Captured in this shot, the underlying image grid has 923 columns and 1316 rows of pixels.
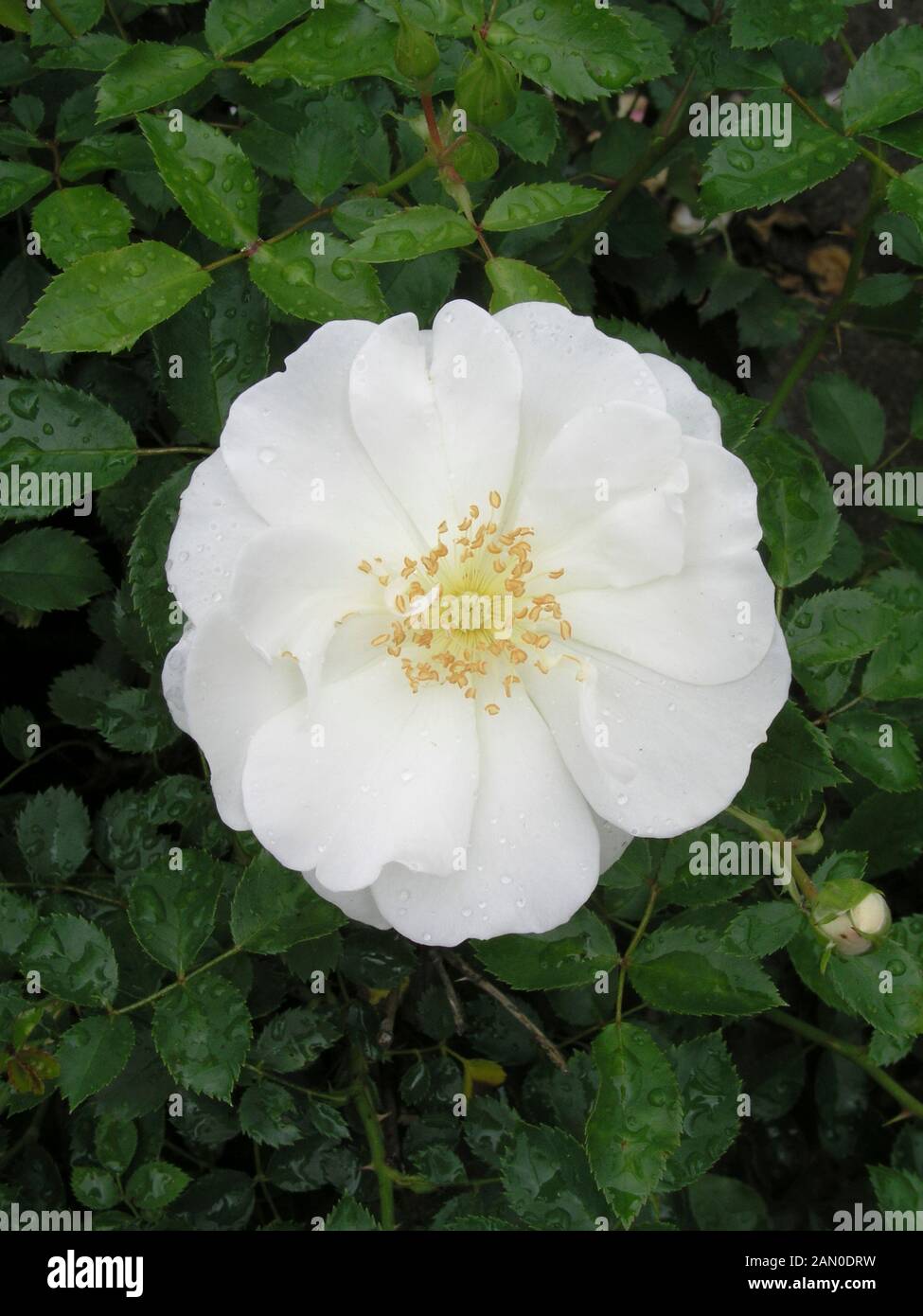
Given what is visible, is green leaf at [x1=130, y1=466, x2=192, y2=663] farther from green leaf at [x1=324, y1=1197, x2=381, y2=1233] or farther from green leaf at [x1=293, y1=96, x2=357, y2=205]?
green leaf at [x1=324, y1=1197, x2=381, y2=1233]

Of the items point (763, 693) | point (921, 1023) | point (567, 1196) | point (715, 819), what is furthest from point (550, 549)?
point (567, 1196)

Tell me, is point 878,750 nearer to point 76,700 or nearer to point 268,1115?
point 268,1115

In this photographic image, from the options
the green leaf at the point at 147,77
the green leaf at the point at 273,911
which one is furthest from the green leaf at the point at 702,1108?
the green leaf at the point at 147,77

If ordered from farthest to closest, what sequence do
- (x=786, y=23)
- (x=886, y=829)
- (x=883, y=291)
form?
1. (x=883, y=291)
2. (x=886, y=829)
3. (x=786, y=23)

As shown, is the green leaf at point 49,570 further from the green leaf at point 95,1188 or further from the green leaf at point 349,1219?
the green leaf at point 349,1219

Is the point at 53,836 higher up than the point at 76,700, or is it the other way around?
the point at 76,700

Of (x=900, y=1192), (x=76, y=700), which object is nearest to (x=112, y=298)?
(x=76, y=700)

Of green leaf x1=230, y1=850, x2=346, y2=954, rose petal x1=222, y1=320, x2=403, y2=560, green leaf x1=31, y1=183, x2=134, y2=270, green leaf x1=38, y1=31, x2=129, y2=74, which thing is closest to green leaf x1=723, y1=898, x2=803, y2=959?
green leaf x1=230, y1=850, x2=346, y2=954

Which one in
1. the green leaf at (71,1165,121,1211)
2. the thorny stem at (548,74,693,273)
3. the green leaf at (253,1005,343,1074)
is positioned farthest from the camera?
the thorny stem at (548,74,693,273)
